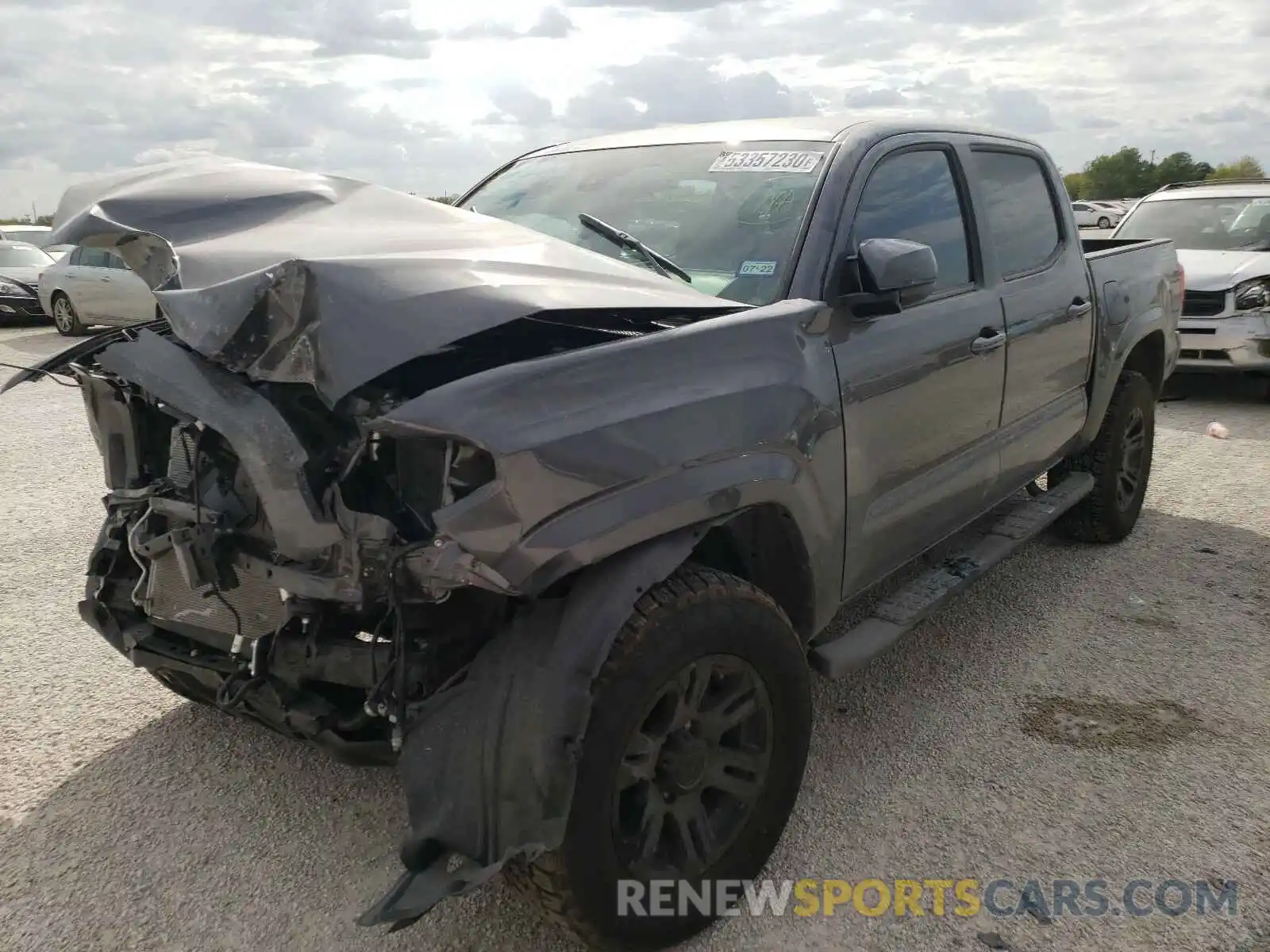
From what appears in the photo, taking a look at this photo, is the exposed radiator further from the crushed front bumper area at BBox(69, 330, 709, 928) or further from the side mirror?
the side mirror

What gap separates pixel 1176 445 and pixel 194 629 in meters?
6.71

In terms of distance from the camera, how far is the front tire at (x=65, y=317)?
14.5 metres

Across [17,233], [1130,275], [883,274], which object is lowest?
[1130,275]

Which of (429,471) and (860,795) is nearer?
(429,471)

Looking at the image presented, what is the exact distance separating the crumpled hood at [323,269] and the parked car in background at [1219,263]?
7.33 metres

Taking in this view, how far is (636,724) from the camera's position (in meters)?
2.15

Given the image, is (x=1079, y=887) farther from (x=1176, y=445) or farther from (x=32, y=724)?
(x=1176, y=445)

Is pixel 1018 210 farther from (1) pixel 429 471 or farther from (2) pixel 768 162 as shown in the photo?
(1) pixel 429 471

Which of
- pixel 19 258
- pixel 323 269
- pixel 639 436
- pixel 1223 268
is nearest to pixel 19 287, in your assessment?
pixel 19 258

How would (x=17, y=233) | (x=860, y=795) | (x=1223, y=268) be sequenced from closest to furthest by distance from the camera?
(x=860, y=795) → (x=1223, y=268) → (x=17, y=233)

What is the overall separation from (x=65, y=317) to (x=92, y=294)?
33.7 inches

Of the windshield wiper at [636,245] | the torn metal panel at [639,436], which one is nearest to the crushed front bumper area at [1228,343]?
the windshield wiper at [636,245]

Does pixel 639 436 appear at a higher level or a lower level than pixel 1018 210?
lower

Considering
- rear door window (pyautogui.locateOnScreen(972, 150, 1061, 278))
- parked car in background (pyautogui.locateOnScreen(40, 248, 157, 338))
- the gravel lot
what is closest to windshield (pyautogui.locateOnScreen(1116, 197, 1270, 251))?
rear door window (pyautogui.locateOnScreen(972, 150, 1061, 278))
